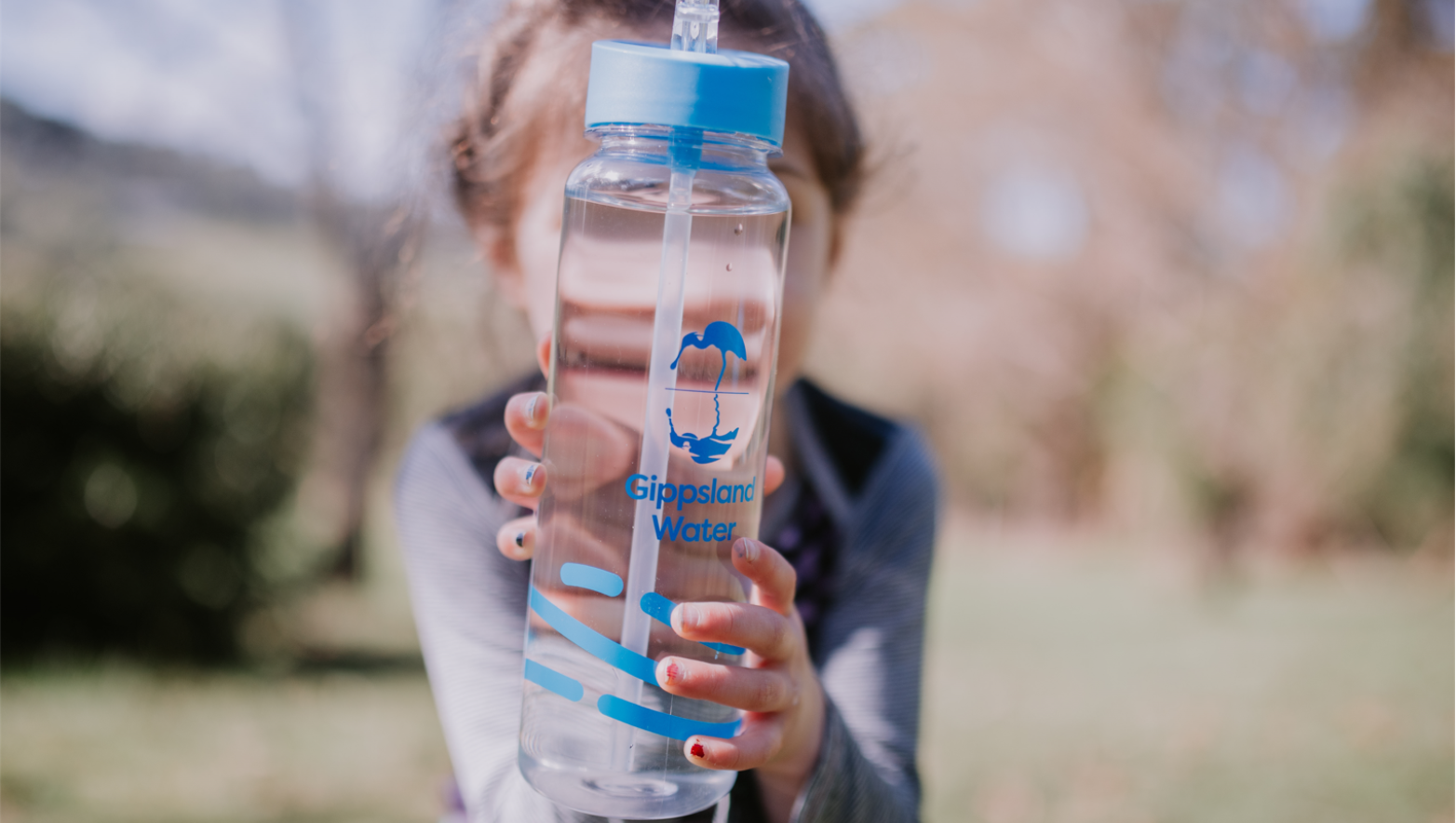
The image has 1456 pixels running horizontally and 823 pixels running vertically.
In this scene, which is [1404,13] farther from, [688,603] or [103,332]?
[688,603]

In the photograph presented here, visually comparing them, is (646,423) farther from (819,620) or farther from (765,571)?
(819,620)

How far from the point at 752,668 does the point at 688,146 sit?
1.69ft

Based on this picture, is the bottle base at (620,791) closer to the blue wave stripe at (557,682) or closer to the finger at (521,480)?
the blue wave stripe at (557,682)

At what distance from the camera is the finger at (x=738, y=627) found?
1014mm

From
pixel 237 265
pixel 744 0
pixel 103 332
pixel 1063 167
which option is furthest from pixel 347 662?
pixel 1063 167

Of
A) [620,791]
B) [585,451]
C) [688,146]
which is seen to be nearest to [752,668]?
[620,791]

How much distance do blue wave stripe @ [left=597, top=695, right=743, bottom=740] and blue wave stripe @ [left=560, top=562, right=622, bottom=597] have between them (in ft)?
0.33

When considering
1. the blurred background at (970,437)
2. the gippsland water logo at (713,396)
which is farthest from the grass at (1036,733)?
the gippsland water logo at (713,396)

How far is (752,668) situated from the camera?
1097mm

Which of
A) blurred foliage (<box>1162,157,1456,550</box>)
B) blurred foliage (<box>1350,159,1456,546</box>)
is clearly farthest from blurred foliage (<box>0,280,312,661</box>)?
blurred foliage (<box>1350,159,1456,546</box>)

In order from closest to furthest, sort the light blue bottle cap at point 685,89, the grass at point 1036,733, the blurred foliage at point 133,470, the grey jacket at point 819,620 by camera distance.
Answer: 1. the light blue bottle cap at point 685,89
2. the grey jacket at point 819,620
3. the grass at point 1036,733
4. the blurred foliage at point 133,470

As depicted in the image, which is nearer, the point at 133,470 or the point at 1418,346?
the point at 133,470

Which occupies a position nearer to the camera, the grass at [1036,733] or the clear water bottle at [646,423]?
the clear water bottle at [646,423]

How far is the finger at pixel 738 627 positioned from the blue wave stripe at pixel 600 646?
50 millimetres
